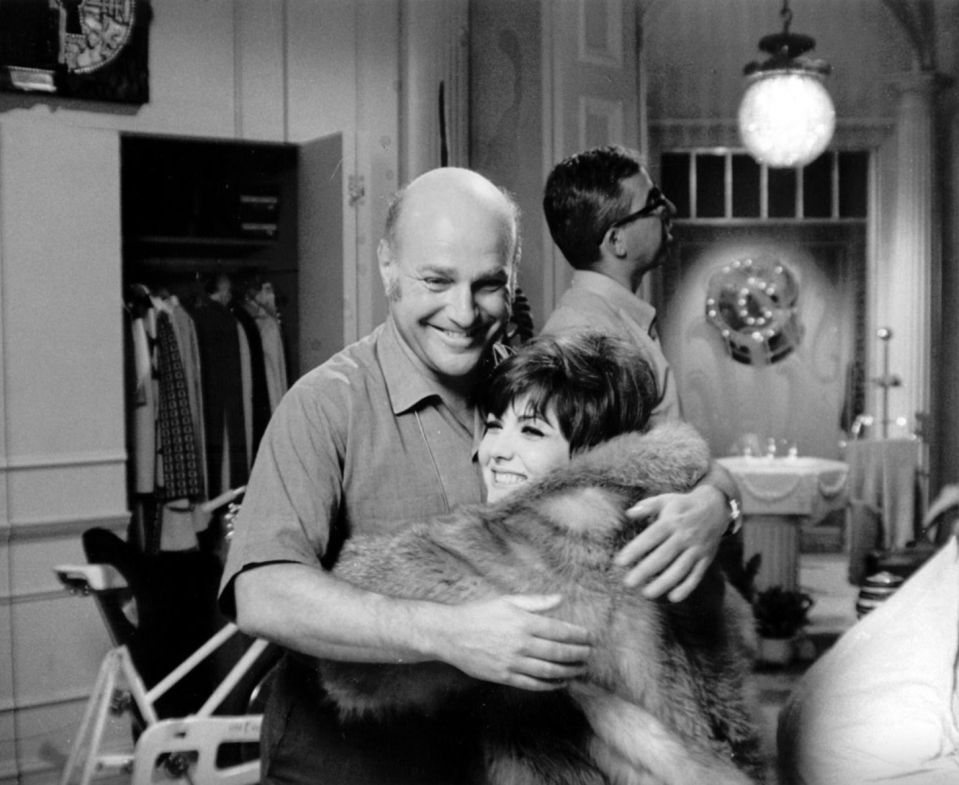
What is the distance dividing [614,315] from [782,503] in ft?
7.74

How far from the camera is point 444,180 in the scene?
3.74ft

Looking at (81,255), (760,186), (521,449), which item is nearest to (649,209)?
(521,449)

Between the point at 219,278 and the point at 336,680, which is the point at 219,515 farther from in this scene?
the point at 336,680

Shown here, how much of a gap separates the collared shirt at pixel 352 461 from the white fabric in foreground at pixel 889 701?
0.92m

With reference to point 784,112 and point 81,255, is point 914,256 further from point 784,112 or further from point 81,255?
point 81,255

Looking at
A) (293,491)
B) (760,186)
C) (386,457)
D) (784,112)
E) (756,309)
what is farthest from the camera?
(756,309)

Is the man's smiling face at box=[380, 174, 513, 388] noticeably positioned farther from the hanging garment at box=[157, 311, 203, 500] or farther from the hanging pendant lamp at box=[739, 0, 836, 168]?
the hanging pendant lamp at box=[739, 0, 836, 168]

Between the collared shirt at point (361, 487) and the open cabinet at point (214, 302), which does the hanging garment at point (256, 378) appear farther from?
the collared shirt at point (361, 487)

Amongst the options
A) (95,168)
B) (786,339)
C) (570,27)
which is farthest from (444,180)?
(786,339)

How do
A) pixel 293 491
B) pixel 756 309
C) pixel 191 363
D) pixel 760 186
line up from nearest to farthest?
1. pixel 293 491
2. pixel 191 363
3. pixel 760 186
4. pixel 756 309

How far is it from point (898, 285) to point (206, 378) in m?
2.77

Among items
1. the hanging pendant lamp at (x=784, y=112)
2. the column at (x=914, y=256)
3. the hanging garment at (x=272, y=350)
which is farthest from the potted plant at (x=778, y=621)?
the hanging garment at (x=272, y=350)

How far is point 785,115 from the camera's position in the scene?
11.0 ft

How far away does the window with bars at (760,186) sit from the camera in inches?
183
